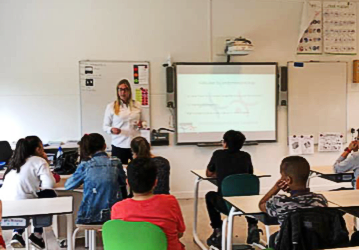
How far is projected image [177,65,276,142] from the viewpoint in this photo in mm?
5980

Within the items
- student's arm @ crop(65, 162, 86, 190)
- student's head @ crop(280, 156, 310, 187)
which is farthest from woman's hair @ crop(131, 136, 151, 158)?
student's head @ crop(280, 156, 310, 187)

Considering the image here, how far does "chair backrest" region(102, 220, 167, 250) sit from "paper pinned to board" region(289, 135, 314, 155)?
184 inches

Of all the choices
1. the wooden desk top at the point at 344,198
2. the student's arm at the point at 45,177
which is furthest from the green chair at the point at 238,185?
the student's arm at the point at 45,177

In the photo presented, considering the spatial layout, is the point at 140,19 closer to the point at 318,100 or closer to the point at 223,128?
the point at 223,128

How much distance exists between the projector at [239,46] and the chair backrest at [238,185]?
272 cm

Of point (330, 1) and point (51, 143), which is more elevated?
point (330, 1)

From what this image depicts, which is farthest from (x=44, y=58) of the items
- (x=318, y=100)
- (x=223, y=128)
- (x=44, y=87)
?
(x=318, y=100)

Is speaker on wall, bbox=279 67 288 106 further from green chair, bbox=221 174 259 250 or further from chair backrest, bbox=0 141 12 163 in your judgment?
chair backrest, bbox=0 141 12 163

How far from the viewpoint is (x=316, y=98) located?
6324 mm

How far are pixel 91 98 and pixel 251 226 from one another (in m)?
2.83

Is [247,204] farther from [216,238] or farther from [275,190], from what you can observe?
[216,238]

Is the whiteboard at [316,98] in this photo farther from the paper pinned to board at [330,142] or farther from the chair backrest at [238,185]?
the chair backrest at [238,185]

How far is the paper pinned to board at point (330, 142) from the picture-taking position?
6391 millimetres

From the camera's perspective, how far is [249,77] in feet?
20.1
